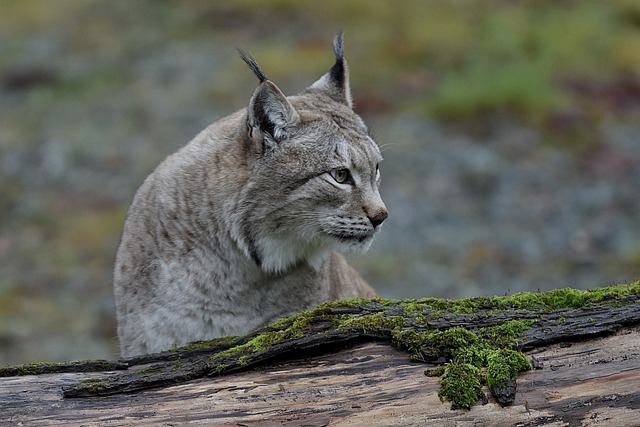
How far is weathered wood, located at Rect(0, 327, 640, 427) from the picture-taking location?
5.26 metres

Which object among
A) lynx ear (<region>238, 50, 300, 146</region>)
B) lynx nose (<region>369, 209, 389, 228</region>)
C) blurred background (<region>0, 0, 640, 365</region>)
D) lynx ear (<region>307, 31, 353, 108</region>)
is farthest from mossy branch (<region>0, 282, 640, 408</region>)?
blurred background (<region>0, 0, 640, 365</region>)

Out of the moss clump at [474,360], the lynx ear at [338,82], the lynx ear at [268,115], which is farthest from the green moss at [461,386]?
the lynx ear at [338,82]

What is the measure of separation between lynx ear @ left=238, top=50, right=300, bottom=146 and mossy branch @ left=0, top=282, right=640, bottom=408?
2.01 metres

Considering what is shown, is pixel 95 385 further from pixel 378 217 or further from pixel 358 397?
pixel 378 217

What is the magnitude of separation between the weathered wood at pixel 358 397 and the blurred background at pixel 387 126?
9.58 m

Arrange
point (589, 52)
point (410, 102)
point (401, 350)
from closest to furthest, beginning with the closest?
point (401, 350) → point (410, 102) → point (589, 52)

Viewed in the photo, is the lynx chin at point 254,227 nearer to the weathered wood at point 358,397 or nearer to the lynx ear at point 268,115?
the lynx ear at point 268,115

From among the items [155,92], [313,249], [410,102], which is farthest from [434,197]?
[313,249]

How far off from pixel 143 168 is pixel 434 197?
621 centimetres

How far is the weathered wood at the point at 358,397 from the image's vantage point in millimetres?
5262

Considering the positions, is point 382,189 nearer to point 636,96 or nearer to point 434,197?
point 434,197

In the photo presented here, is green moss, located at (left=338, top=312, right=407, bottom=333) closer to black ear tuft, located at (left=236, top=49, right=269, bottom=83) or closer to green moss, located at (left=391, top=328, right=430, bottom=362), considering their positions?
green moss, located at (left=391, top=328, right=430, bottom=362)

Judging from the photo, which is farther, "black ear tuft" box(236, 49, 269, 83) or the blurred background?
the blurred background

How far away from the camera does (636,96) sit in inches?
912
